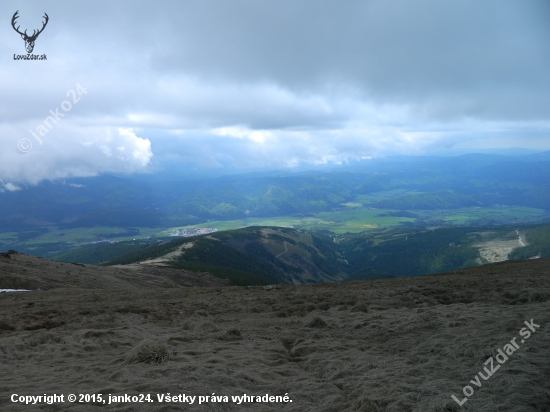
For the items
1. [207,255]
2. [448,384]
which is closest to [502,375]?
[448,384]

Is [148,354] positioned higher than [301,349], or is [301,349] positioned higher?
[148,354]

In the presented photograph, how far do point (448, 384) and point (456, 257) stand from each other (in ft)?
525

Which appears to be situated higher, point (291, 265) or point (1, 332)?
point (1, 332)

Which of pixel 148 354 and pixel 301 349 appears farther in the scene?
pixel 301 349

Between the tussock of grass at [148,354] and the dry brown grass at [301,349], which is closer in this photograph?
the dry brown grass at [301,349]

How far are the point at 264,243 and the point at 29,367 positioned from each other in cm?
15138

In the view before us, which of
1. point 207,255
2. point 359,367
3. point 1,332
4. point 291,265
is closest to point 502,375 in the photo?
point 359,367

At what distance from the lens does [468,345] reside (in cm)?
1024

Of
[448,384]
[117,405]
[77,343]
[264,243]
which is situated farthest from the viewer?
[264,243]

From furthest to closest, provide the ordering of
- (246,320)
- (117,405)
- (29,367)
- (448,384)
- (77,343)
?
(246,320)
(77,343)
(29,367)
(448,384)
(117,405)

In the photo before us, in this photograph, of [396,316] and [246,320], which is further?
[246,320]

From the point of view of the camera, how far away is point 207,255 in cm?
11219

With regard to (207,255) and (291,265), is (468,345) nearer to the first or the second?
(207,255)

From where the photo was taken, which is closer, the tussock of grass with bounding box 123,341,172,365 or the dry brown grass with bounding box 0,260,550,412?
the dry brown grass with bounding box 0,260,550,412
